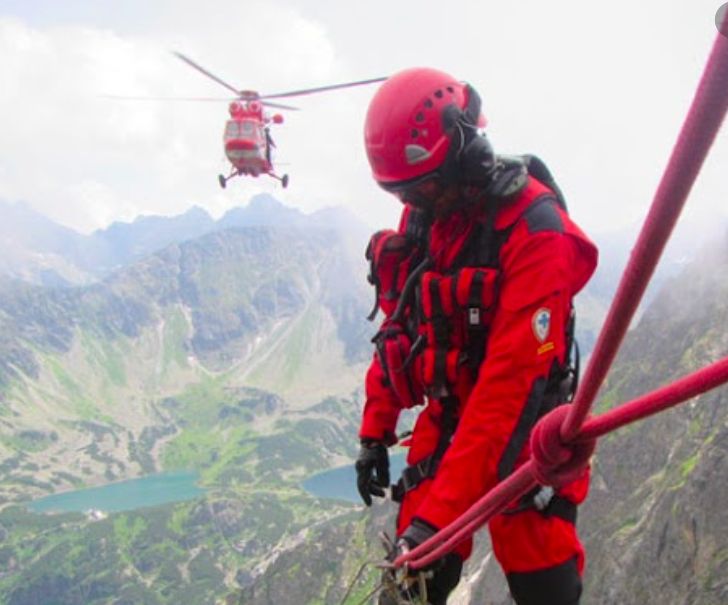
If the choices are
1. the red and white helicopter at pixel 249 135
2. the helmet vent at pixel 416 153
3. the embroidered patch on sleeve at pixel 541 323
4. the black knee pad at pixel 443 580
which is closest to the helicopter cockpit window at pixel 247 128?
the red and white helicopter at pixel 249 135

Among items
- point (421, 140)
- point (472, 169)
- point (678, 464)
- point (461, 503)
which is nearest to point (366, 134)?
point (421, 140)

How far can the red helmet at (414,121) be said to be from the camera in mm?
6109

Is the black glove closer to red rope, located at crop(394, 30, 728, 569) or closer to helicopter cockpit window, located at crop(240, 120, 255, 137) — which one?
red rope, located at crop(394, 30, 728, 569)

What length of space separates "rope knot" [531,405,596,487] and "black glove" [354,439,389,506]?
3.36 meters

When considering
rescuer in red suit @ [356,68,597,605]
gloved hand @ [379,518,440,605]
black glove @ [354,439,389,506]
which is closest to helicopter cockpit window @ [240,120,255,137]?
black glove @ [354,439,389,506]

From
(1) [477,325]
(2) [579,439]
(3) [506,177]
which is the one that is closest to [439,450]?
(1) [477,325]

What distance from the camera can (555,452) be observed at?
4102mm

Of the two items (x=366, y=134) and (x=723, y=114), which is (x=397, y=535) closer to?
(x=366, y=134)

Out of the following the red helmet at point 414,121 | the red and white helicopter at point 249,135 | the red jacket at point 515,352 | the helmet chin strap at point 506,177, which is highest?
the red helmet at point 414,121

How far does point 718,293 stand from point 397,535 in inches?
5283

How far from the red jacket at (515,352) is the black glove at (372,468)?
1887mm

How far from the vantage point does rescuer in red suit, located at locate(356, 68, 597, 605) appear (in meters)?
5.61

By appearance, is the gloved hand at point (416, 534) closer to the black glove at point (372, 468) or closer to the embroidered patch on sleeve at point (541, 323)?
the embroidered patch on sleeve at point (541, 323)

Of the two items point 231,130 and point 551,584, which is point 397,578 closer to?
point 551,584
